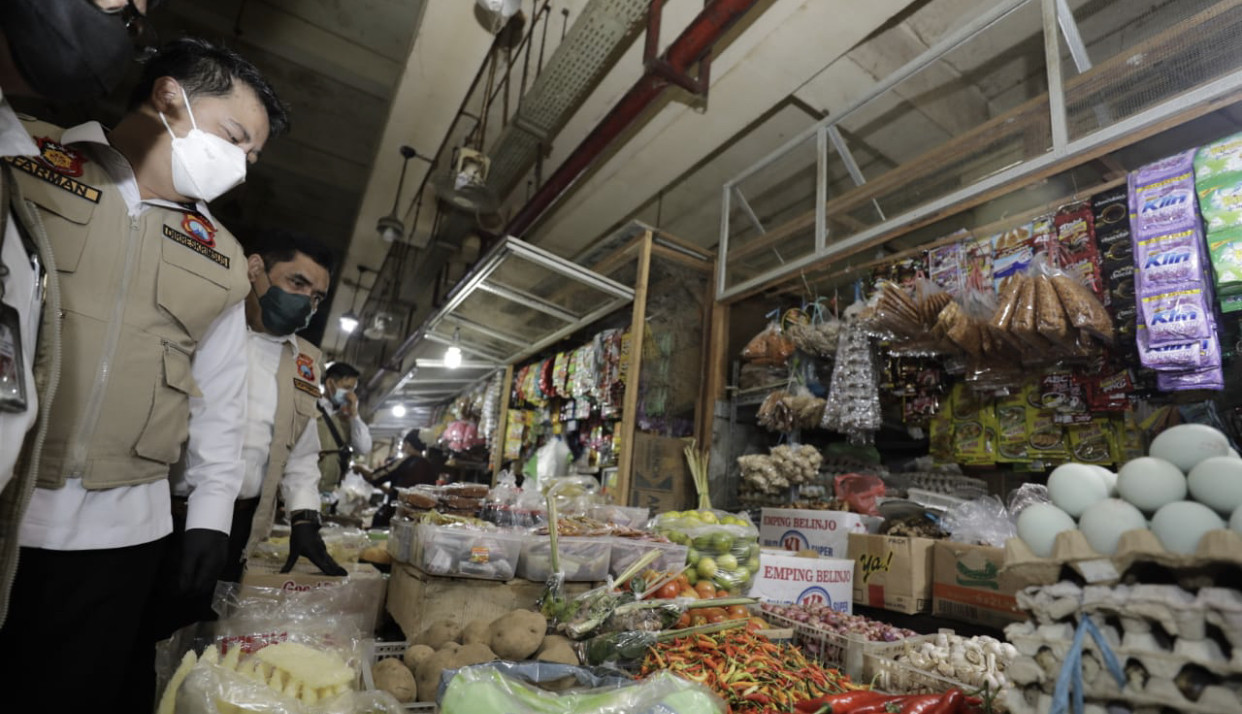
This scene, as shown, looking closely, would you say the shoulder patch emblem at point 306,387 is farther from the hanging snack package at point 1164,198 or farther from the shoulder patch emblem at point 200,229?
the hanging snack package at point 1164,198

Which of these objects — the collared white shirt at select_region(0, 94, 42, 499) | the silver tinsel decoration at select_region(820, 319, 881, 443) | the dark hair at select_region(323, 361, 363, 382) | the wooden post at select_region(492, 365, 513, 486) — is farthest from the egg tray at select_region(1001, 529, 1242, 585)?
the wooden post at select_region(492, 365, 513, 486)

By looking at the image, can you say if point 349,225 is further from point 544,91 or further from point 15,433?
point 15,433

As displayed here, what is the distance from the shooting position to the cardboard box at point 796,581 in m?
2.93

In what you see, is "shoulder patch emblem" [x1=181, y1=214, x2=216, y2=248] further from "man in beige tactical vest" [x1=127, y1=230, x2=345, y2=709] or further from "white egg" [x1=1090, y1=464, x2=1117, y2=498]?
"white egg" [x1=1090, y1=464, x2=1117, y2=498]

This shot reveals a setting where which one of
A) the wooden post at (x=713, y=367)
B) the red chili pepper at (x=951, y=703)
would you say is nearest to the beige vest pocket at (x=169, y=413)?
the red chili pepper at (x=951, y=703)

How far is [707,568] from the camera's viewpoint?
275cm

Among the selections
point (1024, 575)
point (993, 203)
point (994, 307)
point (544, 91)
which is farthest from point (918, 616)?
point (544, 91)

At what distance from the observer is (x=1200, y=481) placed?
977 millimetres

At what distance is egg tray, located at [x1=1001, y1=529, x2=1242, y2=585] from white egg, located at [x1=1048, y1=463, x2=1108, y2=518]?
9 centimetres

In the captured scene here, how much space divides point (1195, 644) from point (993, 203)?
350cm

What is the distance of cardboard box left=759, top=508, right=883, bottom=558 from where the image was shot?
3408 millimetres

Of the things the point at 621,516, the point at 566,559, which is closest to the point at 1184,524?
the point at 566,559

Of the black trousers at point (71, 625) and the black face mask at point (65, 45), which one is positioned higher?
the black face mask at point (65, 45)

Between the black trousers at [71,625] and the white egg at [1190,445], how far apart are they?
7.41ft
